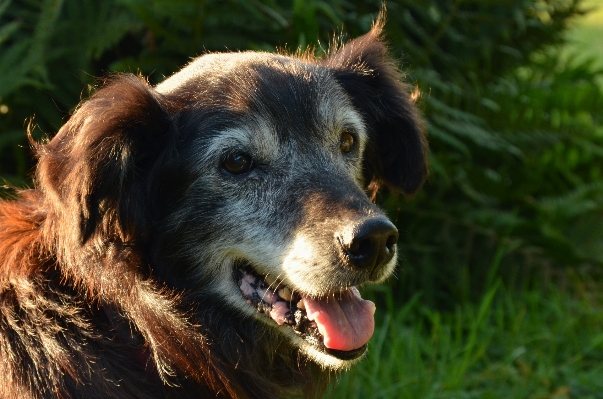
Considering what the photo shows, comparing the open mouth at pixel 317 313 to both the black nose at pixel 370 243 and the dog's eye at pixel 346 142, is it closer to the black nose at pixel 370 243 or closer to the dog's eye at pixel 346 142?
the black nose at pixel 370 243

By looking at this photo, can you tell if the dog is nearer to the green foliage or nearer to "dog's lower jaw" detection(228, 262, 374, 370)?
"dog's lower jaw" detection(228, 262, 374, 370)

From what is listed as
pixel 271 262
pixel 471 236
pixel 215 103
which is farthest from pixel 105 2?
pixel 471 236

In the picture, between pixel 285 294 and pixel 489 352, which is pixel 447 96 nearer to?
pixel 489 352

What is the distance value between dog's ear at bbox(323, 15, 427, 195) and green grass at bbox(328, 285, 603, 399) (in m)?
1.21

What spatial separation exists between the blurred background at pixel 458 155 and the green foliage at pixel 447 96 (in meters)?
0.01

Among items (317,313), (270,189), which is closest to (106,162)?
(270,189)

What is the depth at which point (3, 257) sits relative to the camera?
3.15 meters

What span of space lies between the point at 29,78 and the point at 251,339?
2.25m

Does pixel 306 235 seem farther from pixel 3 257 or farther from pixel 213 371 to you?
pixel 3 257

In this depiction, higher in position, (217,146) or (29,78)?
(217,146)

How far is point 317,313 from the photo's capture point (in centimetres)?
303

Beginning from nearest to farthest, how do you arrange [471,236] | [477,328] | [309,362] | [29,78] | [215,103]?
[215,103] → [309,362] → [29,78] → [477,328] → [471,236]

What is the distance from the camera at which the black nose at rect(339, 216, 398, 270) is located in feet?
9.18

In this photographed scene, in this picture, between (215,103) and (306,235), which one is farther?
(215,103)
